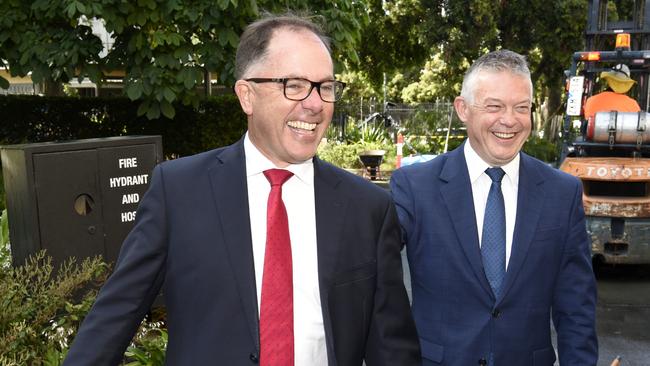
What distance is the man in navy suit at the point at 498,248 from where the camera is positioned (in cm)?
294

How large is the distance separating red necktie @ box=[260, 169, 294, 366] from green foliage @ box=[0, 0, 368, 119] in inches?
262

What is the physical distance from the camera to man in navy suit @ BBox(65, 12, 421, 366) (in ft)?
7.09

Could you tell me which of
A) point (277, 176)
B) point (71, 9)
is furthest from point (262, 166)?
point (71, 9)

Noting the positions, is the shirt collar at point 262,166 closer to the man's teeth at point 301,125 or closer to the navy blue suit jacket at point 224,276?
the navy blue suit jacket at point 224,276

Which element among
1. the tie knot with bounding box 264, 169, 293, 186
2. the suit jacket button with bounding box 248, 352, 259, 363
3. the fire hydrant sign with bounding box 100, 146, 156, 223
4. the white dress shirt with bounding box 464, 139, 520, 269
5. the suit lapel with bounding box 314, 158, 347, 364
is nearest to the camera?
the suit jacket button with bounding box 248, 352, 259, 363

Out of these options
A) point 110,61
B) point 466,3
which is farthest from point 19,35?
point 466,3

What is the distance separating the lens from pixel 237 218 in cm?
225

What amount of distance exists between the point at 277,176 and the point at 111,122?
12085 millimetres

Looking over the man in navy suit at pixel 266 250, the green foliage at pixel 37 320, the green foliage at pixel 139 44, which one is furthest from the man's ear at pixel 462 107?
the green foliage at pixel 139 44

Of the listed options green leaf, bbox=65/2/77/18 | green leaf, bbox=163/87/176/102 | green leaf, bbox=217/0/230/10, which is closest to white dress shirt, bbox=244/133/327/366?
green leaf, bbox=217/0/230/10

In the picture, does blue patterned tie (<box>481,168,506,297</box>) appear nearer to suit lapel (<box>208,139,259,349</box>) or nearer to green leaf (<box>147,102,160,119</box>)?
suit lapel (<box>208,139,259,349</box>)

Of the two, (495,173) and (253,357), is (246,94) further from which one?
(495,173)

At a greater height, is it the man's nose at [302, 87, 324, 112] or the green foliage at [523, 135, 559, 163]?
the man's nose at [302, 87, 324, 112]

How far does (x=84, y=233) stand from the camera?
5359mm
